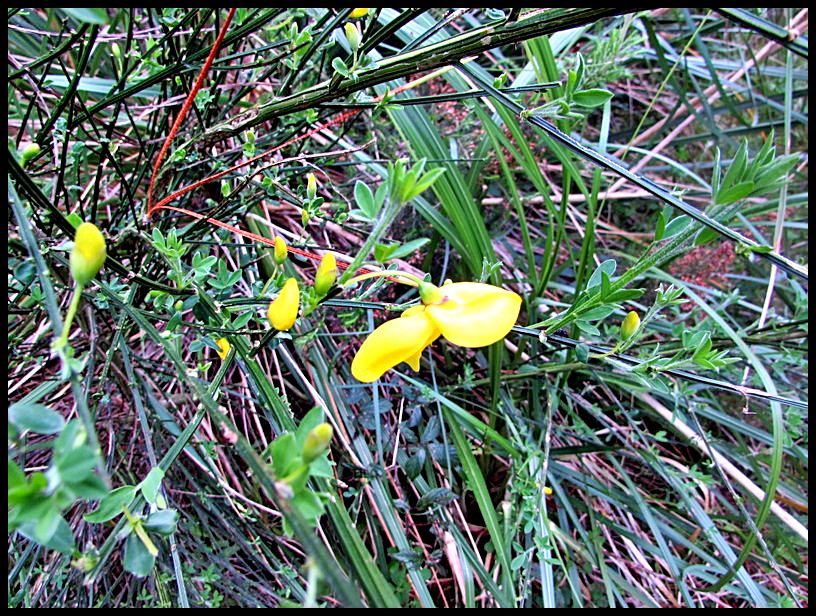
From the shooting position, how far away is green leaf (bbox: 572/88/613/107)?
1.48ft

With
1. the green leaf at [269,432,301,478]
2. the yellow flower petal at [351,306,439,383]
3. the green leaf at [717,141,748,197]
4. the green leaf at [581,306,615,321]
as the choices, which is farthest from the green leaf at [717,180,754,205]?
the green leaf at [269,432,301,478]

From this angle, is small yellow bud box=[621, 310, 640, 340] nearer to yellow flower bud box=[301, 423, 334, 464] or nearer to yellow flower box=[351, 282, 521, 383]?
yellow flower box=[351, 282, 521, 383]

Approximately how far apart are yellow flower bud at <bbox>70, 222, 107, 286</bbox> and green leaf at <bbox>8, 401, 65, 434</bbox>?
71mm

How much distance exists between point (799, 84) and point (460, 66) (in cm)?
192

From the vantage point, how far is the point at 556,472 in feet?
3.46

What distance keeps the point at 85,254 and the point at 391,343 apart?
0.21 meters

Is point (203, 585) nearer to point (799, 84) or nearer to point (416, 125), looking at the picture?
point (416, 125)

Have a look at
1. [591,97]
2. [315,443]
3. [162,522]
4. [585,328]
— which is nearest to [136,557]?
[162,522]

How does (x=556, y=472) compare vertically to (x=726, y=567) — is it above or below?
above

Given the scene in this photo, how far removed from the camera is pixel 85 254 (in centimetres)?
29

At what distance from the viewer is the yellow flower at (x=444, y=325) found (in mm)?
401

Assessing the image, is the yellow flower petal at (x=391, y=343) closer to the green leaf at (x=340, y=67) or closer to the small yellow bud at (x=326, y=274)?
the small yellow bud at (x=326, y=274)

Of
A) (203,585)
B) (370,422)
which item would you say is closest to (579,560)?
(370,422)

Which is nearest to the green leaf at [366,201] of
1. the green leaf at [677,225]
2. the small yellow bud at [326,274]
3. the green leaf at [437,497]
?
the small yellow bud at [326,274]
